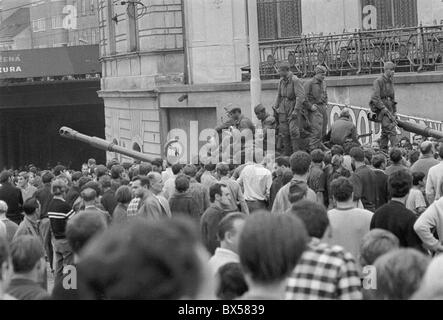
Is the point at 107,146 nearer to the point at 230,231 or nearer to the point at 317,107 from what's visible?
the point at 317,107

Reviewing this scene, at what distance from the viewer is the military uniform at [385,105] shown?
19969 mm

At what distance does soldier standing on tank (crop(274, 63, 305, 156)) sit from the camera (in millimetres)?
19281

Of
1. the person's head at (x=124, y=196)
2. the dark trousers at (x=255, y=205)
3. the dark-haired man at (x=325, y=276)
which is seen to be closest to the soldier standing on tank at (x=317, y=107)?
the dark trousers at (x=255, y=205)

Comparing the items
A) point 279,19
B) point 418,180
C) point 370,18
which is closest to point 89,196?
point 418,180

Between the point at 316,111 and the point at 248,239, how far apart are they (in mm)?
14986

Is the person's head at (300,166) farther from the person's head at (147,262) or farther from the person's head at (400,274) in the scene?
the person's head at (147,262)

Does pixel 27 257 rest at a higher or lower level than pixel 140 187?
higher

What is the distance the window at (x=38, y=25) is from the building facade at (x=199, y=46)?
4197cm

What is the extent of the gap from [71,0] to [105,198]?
6446cm

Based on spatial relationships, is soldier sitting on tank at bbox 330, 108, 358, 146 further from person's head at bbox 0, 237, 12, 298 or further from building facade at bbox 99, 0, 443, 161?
person's head at bbox 0, 237, 12, 298

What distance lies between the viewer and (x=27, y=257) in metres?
6.78

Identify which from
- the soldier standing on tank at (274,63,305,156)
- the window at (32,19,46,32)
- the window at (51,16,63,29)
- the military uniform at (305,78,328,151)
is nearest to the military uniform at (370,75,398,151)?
the military uniform at (305,78,328,151)
